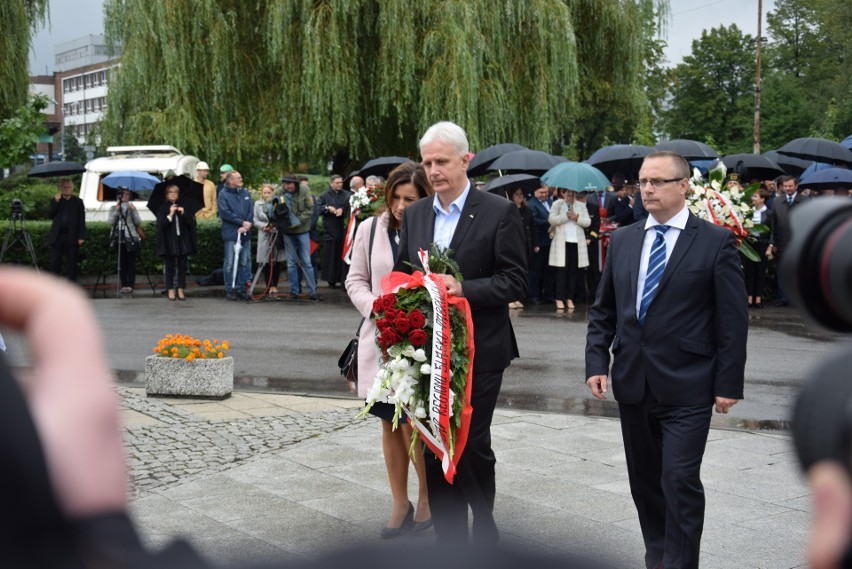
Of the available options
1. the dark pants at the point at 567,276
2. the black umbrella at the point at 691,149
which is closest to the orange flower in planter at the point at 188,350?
the dark pants at the point at 567,276

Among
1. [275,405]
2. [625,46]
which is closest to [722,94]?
[625,46]

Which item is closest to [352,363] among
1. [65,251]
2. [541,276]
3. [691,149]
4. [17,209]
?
[541,276]

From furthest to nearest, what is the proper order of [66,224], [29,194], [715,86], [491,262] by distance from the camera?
[715,86] → [29,194] → [66,224] → [491,262]

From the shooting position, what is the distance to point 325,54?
22.8 m

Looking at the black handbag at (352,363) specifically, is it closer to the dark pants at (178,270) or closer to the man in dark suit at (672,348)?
the man in dark suit at (672,348)

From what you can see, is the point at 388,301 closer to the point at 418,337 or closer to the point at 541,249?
the point at 418,337

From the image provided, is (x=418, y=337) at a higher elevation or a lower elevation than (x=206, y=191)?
lower

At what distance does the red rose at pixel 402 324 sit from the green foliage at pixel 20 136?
18.7 m

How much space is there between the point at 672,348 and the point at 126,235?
16.0m

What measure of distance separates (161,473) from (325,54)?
16.6 meters

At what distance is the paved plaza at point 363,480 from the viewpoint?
602 centimetres

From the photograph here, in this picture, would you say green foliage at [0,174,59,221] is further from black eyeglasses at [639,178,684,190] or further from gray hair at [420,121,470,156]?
black eyeglasses at [639,178,684,190]

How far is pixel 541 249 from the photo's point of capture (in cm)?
1903

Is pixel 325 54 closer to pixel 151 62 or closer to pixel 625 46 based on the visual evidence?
pixel 151 62
